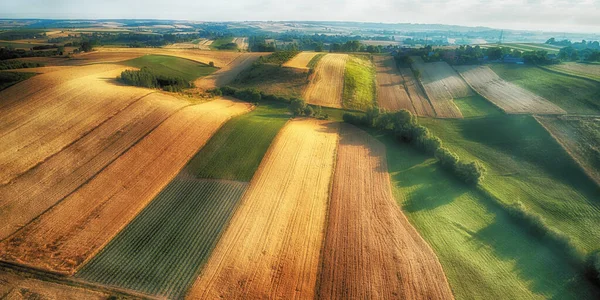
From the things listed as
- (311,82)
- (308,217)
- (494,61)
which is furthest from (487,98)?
(308,217)

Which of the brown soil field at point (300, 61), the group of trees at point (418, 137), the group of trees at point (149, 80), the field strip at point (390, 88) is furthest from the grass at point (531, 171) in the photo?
the group of trees at point (149, 80)

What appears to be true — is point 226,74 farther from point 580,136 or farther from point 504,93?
point 580,136

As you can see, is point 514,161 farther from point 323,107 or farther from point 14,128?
point 14,128

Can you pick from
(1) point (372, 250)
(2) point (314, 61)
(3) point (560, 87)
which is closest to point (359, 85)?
(2) point (314, 61)

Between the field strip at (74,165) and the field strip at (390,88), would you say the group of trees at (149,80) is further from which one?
the field strip at (390,88)

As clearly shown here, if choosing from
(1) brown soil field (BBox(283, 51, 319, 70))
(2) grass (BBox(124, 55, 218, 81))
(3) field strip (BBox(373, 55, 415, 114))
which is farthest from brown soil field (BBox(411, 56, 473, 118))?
(2) grass (BBox(124, 55, 218, 81))
